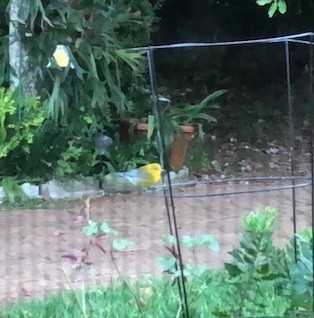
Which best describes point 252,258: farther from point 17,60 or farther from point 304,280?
point 17,60

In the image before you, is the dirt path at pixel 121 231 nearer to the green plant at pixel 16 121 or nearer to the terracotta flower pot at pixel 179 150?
the terracotta flower pot at pixel 179 150

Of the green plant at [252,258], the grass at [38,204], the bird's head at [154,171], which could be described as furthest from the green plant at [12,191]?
the green plant at [252,258]

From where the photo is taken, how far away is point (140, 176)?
21.3ft

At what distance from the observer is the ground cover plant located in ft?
7.27

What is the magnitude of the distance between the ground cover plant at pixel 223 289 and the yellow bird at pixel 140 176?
2500 millimetres

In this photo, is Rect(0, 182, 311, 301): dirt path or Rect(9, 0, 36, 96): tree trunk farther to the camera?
Rect(9, 0, 36, 96): tree trunk

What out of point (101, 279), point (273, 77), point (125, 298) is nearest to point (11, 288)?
point (101, 279)

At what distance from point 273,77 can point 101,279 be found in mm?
8846

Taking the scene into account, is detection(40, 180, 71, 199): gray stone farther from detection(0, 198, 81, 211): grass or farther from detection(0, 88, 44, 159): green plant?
detection(0, 88, 44, 159): green plant

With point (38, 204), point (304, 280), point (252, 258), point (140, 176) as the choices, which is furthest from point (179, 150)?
point (304, 280)

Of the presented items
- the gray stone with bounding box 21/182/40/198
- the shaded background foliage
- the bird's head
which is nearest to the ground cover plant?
the bird's head

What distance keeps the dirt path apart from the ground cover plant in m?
0.53

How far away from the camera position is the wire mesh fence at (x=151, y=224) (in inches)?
141

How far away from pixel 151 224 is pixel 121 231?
0.27 m
